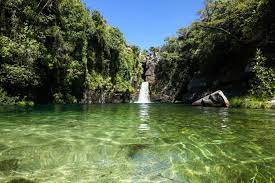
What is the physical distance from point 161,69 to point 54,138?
50578mm

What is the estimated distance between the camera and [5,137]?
7.64 meters

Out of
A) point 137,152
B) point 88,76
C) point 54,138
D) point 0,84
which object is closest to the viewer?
point 137,152

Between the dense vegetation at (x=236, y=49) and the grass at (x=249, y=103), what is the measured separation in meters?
0.64

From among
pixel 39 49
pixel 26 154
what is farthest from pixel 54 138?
pixel 39 49

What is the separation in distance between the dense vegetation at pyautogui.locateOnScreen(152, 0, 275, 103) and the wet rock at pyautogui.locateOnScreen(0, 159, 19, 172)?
74.8 ft

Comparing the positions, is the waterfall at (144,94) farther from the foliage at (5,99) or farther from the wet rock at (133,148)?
the wet rock at (133,148)

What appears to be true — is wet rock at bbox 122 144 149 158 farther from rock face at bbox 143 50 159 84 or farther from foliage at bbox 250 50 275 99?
rock face at bbox 143 50 159 84

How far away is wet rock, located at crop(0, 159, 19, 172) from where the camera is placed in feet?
15.4

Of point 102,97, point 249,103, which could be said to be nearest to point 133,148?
point 249,103

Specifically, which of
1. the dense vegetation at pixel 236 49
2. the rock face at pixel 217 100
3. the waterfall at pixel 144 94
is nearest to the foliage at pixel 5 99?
the rock face at pixel 217 100

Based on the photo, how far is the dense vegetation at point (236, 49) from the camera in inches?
1017

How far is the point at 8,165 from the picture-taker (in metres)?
4.91

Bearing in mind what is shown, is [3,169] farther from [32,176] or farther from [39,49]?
[39,49]

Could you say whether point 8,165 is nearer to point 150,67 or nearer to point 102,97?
point 102,97
